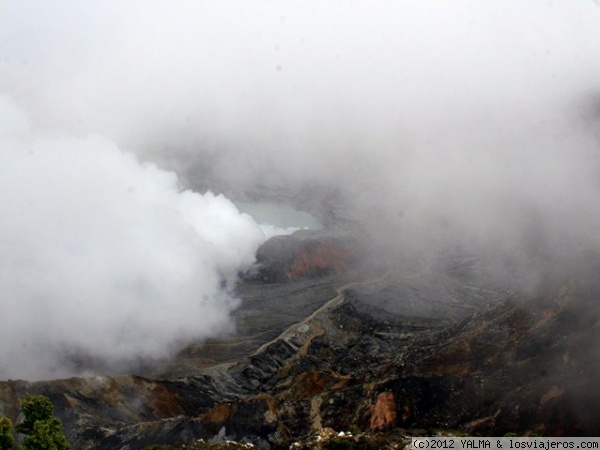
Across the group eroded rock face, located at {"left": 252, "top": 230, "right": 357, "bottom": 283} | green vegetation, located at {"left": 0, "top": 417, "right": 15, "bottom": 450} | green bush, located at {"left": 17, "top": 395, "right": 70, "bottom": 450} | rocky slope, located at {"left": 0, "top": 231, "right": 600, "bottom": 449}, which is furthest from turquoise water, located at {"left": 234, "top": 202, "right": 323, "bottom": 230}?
green vegetation, located at {"left": 0, "top": 417, "right": 15, "bottom": 450}

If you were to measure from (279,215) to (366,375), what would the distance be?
267ft

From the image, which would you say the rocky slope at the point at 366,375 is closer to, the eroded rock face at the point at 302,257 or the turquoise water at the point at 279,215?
the eroded rock face at the point at 302,257

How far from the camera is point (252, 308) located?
300ft

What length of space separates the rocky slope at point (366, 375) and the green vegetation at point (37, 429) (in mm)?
7883

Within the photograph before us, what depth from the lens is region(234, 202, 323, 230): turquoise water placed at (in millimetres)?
140125

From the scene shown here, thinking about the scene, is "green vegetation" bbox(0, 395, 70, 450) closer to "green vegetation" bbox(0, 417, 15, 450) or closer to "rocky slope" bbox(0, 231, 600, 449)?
"green vegetation" bbox(0, 417, 15, 450)

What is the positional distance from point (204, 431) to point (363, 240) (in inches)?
2620

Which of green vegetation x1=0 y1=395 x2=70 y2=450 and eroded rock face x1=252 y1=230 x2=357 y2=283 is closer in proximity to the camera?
green vegetation x1=0 y1=395 x2=70 y2=450

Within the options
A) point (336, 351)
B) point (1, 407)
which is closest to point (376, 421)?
point (336, 351)

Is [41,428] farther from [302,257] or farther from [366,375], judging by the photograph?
[302,257]

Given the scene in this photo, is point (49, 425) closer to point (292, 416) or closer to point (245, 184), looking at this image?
point (292, 416)

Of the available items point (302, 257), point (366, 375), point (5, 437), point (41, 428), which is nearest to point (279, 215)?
point (302, 257)

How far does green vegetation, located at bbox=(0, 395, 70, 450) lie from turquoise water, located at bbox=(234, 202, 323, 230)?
95003 millimetres

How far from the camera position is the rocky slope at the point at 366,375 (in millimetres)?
53438
